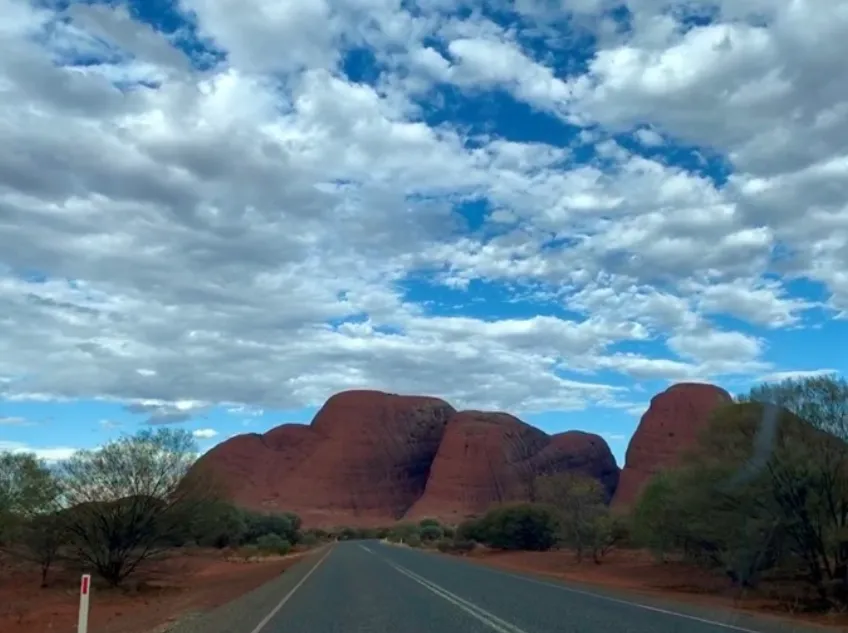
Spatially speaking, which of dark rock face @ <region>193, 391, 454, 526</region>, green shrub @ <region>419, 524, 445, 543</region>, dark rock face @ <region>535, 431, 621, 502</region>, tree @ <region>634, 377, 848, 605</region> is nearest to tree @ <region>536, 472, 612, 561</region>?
tree @ <region>634, 377, 848, 605</region>

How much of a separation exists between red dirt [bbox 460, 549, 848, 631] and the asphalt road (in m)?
2.13

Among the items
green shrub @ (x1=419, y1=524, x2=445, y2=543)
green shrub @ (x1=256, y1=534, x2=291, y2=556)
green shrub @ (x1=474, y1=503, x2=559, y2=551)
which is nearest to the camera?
green shrub @ (x1=474, y1=503, x2=559, y2=551)

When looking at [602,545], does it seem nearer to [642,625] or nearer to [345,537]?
[642,625]

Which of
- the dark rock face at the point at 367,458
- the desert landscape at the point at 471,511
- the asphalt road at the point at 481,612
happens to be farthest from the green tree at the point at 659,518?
the dark rock face at the point at 367,458

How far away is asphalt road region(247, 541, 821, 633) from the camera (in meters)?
17.7

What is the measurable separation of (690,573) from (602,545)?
52.2ft

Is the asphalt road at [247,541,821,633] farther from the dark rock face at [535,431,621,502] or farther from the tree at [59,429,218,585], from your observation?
the dark rock face at [535,431,621,502]

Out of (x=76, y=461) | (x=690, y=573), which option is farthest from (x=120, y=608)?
(x=690, y=573)

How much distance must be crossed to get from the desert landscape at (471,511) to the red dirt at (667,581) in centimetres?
16

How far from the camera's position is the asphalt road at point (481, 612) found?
1770cm

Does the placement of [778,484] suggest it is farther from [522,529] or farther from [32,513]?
[522,529]

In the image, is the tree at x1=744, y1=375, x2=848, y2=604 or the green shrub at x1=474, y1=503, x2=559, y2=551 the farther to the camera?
→ the green shrub at x1=474, y1=503, x2=559, y2=551

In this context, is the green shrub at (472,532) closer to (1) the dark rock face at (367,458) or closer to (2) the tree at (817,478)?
(2) the tree at (817,478)

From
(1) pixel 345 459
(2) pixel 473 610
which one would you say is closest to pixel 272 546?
(1) pixel 345 459
